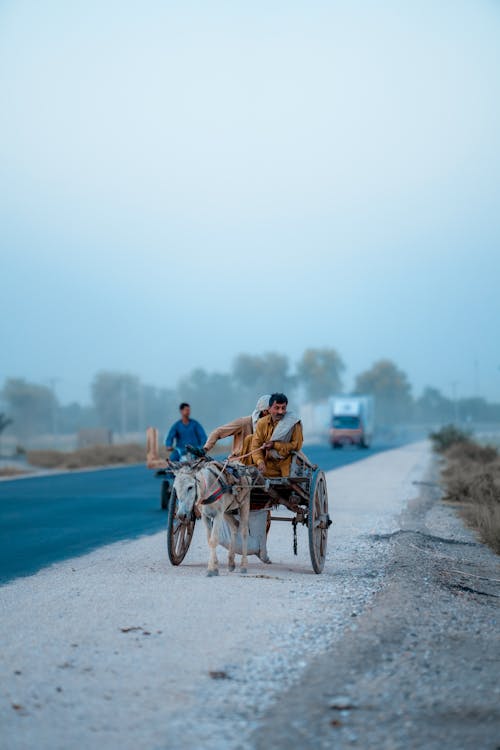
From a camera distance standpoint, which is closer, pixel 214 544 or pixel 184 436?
pixel 214 544

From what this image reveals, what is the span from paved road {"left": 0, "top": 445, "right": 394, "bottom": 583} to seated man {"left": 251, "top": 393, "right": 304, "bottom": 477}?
313 centimetres

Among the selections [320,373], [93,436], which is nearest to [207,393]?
[320,373]

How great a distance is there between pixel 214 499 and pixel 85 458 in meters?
42.0

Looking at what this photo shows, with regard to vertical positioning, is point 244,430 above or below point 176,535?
above

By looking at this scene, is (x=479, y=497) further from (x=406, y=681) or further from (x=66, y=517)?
(x=406, y=681)

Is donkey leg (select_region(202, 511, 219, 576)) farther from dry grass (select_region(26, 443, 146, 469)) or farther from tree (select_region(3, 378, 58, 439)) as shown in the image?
tree (select_region(3, 378, 58, 439))

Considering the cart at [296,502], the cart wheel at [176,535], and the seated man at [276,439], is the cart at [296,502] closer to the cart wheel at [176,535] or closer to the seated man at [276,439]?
the cart wheel at [176,535]

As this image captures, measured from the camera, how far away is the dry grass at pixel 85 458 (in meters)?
50.5

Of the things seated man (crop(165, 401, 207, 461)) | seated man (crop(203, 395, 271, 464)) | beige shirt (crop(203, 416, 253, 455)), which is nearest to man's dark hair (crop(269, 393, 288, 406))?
seated man (crop(203, 395, 271, 464))

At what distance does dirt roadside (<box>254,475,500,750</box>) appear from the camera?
5.68 meters

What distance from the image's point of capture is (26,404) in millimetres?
155375

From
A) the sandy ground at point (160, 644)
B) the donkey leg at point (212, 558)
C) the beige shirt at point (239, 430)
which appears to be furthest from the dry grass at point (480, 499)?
the donkey leg at point (212, 558)

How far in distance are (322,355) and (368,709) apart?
177764 millimetres

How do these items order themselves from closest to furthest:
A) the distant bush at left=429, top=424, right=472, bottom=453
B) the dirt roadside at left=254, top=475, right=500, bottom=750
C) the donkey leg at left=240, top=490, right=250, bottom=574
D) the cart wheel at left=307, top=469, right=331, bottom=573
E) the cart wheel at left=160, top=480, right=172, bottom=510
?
the dirt roadside at left=254, top=475, right=500, bottom=750, the cart wheel at left=307, top=469, right=331, bottom=573, the donkey leg at left=240, top=490, right=250, bottom=574, the cart wheel at left=160, top=480, right=172, bottom=510, the distant bush at left=429, top=424, right=472, bottom=453
